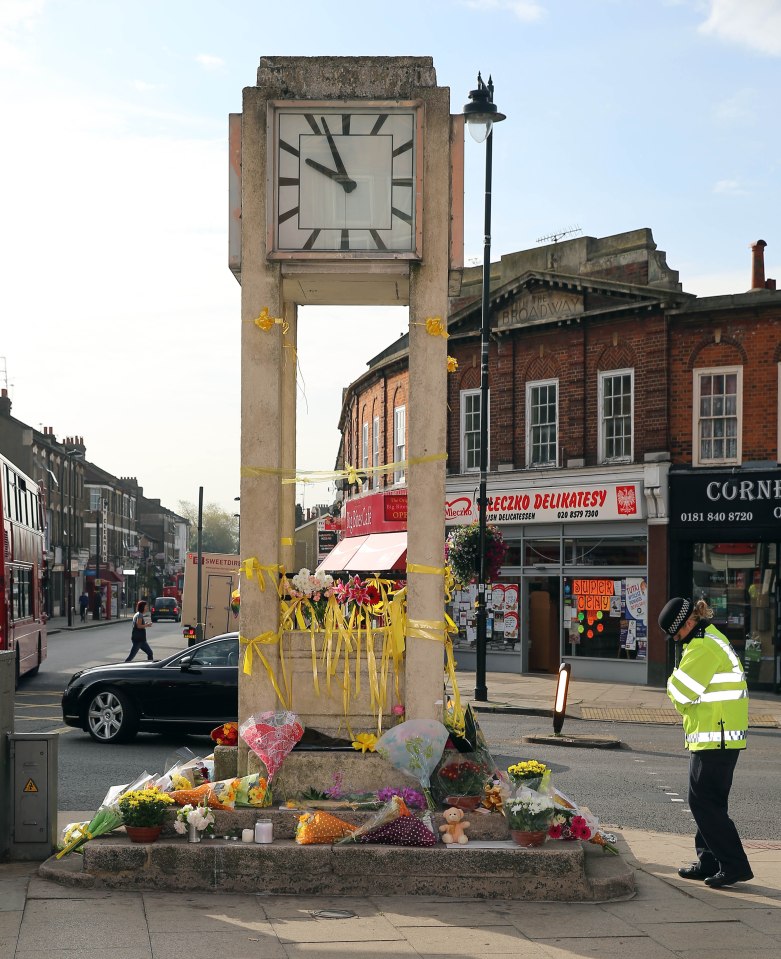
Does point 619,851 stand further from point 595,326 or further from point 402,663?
point 595,326

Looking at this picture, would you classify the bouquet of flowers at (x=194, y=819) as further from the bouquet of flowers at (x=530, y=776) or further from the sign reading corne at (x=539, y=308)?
the sign reading corne at (x=539, y=308)

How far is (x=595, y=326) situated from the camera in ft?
88.1

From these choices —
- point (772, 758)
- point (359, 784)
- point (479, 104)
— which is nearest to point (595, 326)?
point (479, 104)

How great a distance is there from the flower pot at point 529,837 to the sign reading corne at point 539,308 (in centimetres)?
2071

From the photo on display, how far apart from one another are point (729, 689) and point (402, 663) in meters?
2.27

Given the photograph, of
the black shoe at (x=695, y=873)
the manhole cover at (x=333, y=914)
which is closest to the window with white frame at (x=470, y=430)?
the black shoe at (x=695, y=873)

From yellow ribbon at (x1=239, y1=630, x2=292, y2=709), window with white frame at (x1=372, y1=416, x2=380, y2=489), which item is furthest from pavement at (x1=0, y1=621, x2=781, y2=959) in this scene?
window with white frame at (x1=372, y1=416, x2=380, y2=489)

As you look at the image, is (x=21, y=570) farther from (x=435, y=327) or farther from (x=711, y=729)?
(x=711, y=729)

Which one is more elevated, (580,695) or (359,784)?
(359,784)

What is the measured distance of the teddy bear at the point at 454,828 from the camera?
24.9 ft

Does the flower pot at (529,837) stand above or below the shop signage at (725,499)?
below

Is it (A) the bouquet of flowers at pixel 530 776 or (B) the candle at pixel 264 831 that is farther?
(A) the bouquet of flowers at pixel 530 776

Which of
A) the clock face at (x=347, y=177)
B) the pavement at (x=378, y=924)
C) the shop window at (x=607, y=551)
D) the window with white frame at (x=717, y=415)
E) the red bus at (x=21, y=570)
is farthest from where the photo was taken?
the shop window at (x=607, y=551)

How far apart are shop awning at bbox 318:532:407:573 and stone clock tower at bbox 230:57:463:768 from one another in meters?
18.2
